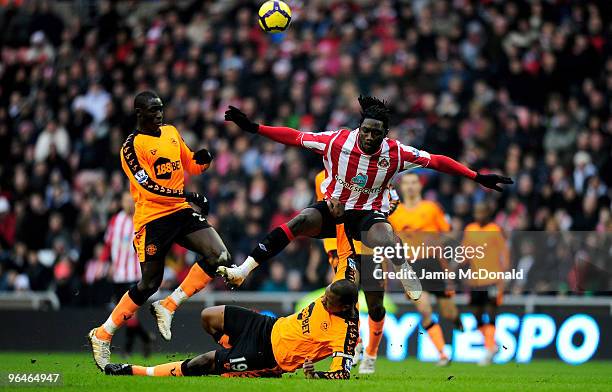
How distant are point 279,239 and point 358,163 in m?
1.11

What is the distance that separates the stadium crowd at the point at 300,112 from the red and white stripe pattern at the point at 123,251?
204cm

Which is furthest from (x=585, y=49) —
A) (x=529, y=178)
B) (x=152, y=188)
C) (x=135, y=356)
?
(x=152, y=188)

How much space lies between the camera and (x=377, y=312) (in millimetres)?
12453

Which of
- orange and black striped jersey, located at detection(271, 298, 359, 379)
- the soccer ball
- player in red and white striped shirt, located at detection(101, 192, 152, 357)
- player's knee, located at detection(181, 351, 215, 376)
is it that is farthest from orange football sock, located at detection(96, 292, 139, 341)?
player in red and white striped shirt, located at detection(101, 192, 152, 357)

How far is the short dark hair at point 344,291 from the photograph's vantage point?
10367 millimetres

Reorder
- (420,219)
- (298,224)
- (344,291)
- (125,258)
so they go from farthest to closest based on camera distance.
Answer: (125,258), (420,219), (298,224), (344,291)

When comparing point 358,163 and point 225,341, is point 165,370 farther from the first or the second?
point 358,163

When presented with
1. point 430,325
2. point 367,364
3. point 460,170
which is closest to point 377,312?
point 367,364

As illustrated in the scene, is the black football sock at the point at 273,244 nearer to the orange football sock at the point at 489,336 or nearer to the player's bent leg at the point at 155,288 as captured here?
the player's bent leg at the point at 155,288

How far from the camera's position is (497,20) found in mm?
20531

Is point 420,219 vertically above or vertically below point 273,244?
above

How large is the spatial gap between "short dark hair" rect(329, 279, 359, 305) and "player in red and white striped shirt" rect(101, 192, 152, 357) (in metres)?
5.80

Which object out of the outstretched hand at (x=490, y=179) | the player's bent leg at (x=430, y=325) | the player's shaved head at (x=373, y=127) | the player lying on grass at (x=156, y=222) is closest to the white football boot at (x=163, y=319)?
the player lying on grass at (x=156, y=222)

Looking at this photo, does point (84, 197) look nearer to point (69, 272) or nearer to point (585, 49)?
point (69, 272)
